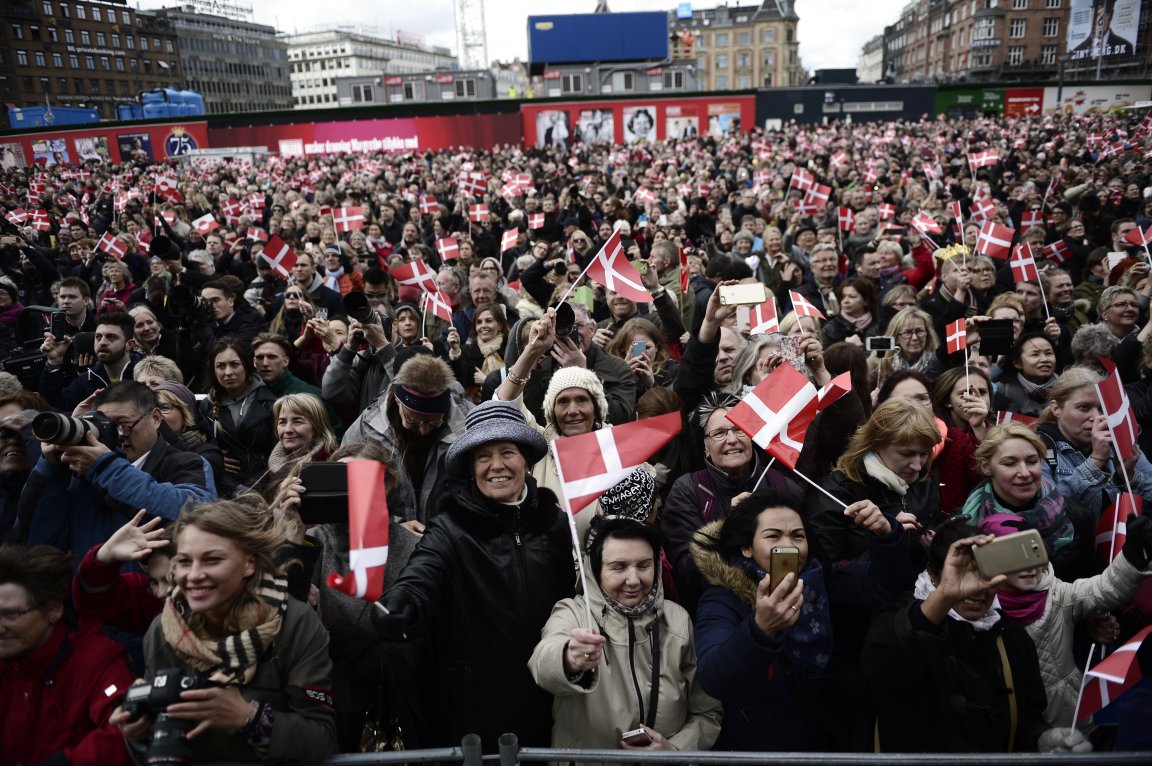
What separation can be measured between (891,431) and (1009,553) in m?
1.11

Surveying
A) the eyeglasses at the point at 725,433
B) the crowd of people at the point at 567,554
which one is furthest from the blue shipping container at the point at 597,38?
the eyeglasses at the point at 725,433

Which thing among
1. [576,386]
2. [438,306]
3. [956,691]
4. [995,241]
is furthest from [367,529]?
[995,241]

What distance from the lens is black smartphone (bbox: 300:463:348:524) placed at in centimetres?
244

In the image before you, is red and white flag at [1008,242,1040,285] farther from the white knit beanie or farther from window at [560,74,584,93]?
window at [560,74,584,93]

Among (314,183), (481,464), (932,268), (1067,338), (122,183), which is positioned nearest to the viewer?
(481,464)

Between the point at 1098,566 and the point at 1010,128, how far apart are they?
3273 centimetres

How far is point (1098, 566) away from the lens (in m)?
3.18

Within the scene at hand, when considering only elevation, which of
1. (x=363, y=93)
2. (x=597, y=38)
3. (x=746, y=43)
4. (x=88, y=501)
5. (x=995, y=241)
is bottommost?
(x=88, y=501)

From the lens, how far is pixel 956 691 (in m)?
2.43

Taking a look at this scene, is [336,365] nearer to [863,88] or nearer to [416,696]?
[416,696]

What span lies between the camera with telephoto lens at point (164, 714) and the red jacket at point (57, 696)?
1.00 feet

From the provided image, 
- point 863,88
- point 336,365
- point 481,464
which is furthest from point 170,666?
point 863,88

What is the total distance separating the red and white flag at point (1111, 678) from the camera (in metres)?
2.27

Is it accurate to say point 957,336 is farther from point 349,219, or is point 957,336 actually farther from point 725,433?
point 349,219
